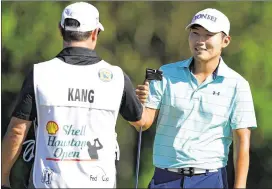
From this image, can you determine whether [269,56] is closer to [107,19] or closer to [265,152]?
[265,152]

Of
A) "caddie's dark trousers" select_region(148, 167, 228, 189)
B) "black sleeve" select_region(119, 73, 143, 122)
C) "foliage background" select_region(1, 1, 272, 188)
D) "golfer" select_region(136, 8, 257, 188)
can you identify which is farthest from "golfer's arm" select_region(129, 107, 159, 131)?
"foliage background" select_region(1, 1, 272, 188)

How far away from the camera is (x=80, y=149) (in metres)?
4.74

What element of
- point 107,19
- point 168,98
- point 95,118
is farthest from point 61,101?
point 107,19

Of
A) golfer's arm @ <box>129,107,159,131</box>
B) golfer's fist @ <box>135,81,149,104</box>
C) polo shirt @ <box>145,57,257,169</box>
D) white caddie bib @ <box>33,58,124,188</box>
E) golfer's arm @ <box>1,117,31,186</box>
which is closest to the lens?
white caddie bib @ <box>33,58,124,188</box>

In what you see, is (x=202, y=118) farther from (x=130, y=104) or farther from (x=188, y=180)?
(x=130, y=104)

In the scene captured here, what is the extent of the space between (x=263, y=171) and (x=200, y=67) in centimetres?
446

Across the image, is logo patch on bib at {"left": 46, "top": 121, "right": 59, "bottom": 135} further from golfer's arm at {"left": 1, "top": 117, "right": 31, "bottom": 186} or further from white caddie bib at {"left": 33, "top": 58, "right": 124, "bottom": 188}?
golfer's arm at {"left": 1, "top": 117, "right": 31, "bottom": 186}

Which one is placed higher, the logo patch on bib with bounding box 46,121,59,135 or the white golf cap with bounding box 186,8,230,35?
the white golf cap with bounding box 186,8,230,35

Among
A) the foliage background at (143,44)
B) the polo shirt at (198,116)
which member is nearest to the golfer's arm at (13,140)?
the polo shirt at (198,116)

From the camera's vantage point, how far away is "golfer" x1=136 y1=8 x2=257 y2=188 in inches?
213

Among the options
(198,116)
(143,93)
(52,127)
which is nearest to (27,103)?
(52,127)

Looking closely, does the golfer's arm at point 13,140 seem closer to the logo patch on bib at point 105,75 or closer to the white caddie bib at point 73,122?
the white caddie bib at point 73,122

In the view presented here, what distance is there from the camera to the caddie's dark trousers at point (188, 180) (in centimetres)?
543

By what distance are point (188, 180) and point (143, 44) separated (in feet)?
15.3
